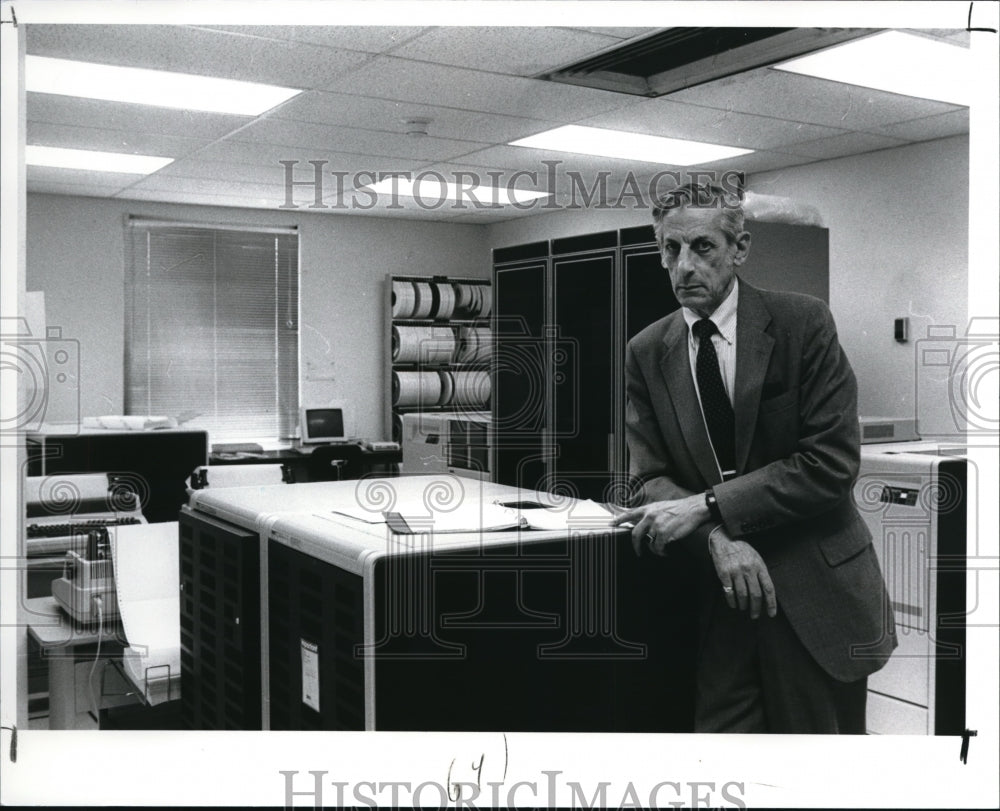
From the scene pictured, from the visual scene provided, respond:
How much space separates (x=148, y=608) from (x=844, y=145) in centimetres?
167

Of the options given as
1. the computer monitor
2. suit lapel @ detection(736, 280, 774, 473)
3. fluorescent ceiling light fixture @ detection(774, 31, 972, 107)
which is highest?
fluorescent ceiling light fixture @ detection(774, 31, 972, 107)

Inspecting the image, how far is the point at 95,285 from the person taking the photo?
1483 mm

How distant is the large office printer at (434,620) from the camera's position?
52.1 inches

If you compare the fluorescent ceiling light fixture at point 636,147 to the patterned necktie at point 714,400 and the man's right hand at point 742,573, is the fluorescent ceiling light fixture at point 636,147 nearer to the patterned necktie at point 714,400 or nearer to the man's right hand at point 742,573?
the patterned necktie at point 714,400

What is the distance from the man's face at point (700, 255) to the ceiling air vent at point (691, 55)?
244 mm

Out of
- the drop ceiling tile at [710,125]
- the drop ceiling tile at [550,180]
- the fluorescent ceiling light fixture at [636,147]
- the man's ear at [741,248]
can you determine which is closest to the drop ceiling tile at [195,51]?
the drop ceiling tile at [550,180]

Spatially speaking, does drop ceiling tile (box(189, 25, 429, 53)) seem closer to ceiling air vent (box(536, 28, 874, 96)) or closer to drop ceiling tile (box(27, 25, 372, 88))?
drop ceiling tile (box(27, 25, 372, 88))

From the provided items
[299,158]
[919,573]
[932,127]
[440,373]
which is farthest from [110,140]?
[919,573]

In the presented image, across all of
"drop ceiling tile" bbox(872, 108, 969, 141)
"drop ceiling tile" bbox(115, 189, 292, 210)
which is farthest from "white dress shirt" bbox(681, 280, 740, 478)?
"drop ceiling tile" bbox(115, 189, 292, 210)

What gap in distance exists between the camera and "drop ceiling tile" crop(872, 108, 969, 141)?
1.47 meters

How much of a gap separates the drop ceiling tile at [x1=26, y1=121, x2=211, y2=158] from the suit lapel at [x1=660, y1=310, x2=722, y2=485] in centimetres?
90

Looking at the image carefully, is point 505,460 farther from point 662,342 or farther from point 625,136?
point 625,136

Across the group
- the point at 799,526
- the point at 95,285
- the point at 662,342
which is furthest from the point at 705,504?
the point at 95,285

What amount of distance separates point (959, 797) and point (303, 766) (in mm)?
1084
